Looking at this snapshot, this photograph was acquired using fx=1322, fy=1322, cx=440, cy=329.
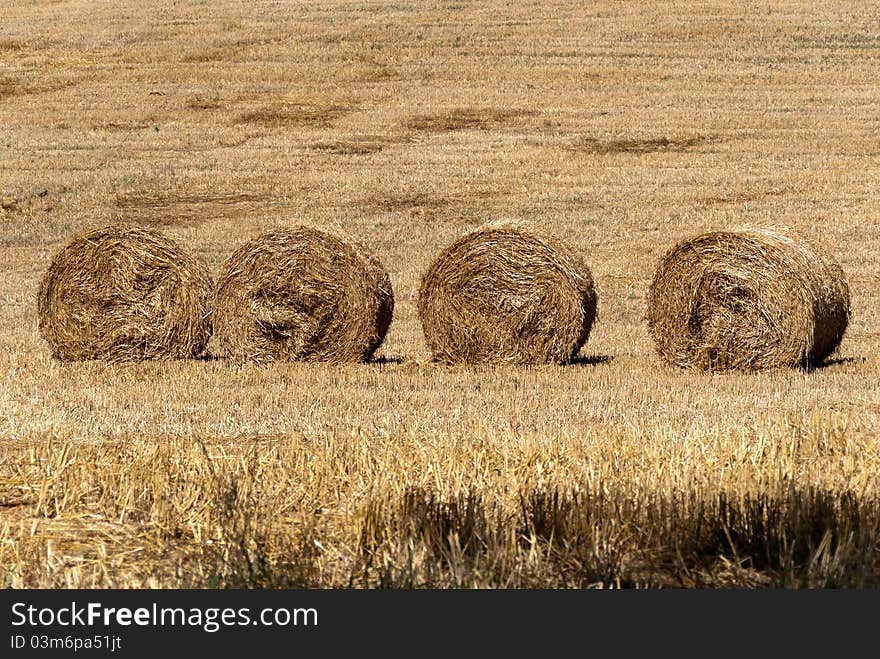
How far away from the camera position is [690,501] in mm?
6336

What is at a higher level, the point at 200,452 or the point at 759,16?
the point at 759,16

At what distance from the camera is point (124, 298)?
13.6 meters

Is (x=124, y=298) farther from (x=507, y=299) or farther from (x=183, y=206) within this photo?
(x=183, y=206)

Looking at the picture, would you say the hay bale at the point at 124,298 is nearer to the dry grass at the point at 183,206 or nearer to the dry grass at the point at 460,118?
the dry grass at the point at 183,206

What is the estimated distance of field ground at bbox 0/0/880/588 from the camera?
5922 mm

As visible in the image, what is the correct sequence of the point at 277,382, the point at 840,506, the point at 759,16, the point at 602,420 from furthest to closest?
the point at 759,16 → the point at 277,382 → the point at 602,420 → the point at 840,506

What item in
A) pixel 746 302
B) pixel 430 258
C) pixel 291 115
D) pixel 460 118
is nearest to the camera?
pixel 746 302

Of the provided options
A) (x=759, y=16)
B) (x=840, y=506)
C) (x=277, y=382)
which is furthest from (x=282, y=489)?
(x=759, y=16)

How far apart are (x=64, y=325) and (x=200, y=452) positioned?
6.66 m

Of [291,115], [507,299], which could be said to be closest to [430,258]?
[507,299]

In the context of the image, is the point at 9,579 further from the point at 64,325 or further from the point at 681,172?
the point at 681,172

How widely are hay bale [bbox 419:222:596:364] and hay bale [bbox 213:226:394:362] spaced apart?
2.00 feet

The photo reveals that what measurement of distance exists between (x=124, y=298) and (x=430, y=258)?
9.06m

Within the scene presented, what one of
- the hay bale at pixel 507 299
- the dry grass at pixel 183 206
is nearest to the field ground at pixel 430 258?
the dry grass at pixel 183 206
